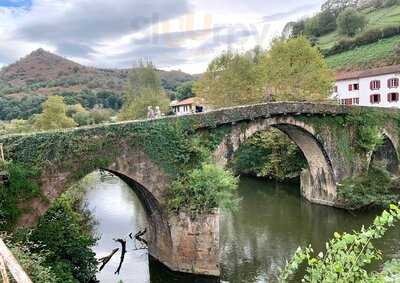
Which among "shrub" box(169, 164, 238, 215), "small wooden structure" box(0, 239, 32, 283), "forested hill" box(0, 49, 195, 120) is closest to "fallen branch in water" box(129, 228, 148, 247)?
"shrub" box(169, 164, 238, 215)

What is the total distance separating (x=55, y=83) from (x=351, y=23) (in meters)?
75.3

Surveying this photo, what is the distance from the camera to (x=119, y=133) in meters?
15.8

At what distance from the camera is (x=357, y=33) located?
238ft

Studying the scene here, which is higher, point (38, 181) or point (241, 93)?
point (241, 93)

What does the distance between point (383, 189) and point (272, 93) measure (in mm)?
12462

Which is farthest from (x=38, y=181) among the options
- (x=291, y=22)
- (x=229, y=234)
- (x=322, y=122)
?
(x=291, y=22)

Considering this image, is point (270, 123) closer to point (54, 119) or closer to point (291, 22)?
point (54, 119)

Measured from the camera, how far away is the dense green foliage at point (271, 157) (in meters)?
32.8

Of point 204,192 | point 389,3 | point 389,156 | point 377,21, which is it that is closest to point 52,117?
point 204,192

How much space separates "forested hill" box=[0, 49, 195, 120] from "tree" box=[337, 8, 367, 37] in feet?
157

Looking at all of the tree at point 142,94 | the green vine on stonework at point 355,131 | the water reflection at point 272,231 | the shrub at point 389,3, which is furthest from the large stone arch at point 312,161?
the shrub at point 389,3

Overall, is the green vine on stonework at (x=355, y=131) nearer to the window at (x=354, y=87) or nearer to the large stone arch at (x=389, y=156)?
the large stone arch at (x=389, y=156)

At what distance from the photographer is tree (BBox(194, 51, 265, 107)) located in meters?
37.1

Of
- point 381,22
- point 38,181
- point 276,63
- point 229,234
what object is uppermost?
point 381,22
